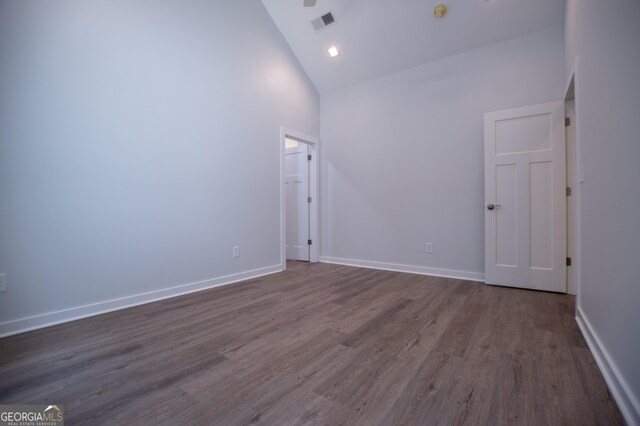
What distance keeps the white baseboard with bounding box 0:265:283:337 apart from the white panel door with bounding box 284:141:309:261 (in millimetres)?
1521

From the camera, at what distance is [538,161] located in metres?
2.91

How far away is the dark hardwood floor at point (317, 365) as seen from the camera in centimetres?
115

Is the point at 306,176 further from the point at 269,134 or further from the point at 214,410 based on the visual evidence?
the point at 214,410

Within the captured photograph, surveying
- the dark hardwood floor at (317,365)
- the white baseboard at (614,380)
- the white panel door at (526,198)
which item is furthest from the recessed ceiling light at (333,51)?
the white baseboard at (614,380)

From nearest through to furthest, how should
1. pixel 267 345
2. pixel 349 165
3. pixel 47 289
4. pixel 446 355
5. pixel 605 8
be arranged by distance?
pixel 605 8 → pixel 446 355 → pixel 267 345 → pixel 47 289 → pixel 349 165

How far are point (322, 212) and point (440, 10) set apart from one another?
3.02 m

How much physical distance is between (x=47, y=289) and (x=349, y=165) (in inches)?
143

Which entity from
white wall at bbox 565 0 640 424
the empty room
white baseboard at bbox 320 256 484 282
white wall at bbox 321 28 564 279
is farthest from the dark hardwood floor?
white wall at bbox 321 28 564 279

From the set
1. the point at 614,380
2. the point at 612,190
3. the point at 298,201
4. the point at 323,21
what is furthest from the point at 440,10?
the point at 614,380

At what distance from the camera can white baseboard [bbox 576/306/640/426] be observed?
1067 mm

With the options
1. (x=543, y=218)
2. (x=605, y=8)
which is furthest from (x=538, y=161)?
(x=605, y=8)

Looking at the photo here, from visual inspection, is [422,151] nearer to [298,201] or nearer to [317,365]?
[298,201]

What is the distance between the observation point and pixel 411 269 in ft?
12.3

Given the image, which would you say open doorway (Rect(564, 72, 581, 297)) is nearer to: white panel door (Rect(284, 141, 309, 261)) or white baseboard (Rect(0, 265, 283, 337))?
white panel door (Rect(284, 141, 309, 261))
